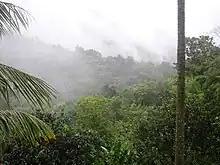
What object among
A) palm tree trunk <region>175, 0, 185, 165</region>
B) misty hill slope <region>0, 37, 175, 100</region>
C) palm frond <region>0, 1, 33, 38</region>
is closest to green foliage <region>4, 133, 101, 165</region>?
palm tree trunk <region>175, 0, 185, 165</region>

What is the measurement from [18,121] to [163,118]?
9863 mm

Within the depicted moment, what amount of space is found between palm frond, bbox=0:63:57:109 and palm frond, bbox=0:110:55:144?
116 mm

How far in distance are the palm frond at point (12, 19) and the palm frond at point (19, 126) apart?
61 centimetres

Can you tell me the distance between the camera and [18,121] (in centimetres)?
299

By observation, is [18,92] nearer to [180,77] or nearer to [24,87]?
[24,87]

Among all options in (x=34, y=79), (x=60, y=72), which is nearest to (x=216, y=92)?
(x=34, y=79)

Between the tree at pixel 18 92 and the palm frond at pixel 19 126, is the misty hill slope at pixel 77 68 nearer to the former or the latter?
the tree at pixel 18 92

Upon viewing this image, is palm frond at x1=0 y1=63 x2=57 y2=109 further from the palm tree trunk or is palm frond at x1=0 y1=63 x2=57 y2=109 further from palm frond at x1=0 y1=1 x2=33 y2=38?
the palm tree trunk

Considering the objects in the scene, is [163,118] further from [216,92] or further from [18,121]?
[18,121]

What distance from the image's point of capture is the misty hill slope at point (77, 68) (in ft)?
168

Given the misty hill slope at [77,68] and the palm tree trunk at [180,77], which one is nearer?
the palm tree trunk at [180,77]

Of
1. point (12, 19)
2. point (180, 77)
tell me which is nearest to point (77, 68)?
point (180, 77)

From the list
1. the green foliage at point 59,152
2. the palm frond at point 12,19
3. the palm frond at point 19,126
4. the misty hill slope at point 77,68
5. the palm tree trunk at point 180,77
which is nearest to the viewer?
the palm frond at point 19,126

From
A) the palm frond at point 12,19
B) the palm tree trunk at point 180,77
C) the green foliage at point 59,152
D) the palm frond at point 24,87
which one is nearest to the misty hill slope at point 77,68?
the green foliage at point 59,152
